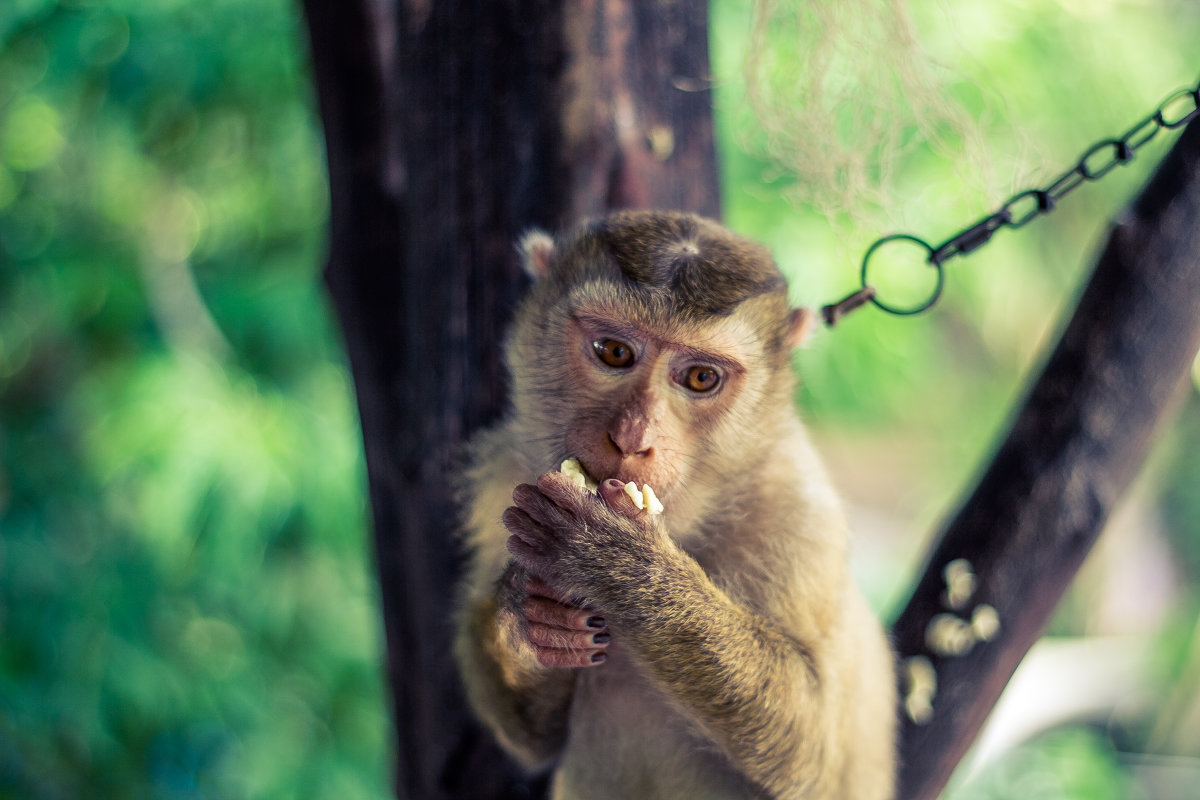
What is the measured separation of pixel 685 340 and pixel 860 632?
2.72 feet

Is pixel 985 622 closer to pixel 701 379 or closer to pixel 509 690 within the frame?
pixel 701 379

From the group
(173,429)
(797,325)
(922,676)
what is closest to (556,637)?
(797,325)

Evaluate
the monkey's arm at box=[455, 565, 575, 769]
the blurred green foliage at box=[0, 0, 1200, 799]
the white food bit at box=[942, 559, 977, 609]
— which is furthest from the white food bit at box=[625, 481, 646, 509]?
the blurred green foliage at box=[0, 0, 1200, 799]

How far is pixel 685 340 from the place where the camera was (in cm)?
161

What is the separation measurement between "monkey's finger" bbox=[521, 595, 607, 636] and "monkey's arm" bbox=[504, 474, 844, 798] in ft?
0.13

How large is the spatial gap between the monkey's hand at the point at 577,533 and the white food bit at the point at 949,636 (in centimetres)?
101

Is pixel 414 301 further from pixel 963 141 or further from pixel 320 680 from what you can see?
pixel 320 680

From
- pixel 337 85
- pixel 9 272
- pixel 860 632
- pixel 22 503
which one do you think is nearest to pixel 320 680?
pixel 22 503

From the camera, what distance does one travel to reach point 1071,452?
80.4 inches

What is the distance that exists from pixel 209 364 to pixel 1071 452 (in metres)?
4.02

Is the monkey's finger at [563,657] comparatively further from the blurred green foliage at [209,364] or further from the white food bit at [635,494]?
the blurred green foliage at [209,364]

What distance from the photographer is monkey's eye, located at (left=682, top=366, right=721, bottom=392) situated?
1662mm

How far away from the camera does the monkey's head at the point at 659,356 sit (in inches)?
60.9

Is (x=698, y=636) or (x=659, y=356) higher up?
(x=659, y=356)
